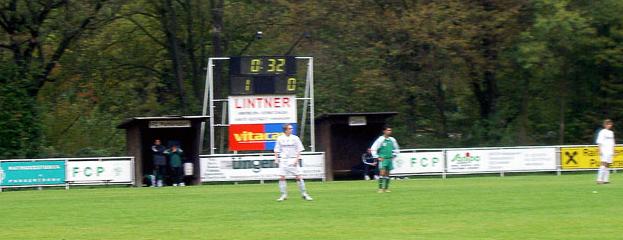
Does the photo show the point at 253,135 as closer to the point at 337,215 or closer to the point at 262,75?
the point at 262,75

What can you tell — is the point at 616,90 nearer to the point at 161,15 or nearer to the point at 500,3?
the point at 500,3

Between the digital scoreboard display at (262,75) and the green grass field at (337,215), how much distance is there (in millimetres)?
9414

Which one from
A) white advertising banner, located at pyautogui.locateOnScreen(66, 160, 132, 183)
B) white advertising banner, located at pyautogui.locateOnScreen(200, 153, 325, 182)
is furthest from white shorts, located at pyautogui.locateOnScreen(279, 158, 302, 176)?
white advertising banner, located at pyautogui.locateOnScreen(66, 160, 132, 183)

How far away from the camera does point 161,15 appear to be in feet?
164

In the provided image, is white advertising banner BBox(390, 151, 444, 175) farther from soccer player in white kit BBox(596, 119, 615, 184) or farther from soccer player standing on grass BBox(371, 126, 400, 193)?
soccer player standing on grass BBox(371, 126, 400, 193)

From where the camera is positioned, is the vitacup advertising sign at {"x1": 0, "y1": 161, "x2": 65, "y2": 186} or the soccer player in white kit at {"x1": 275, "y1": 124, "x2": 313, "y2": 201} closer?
the soccer player in white kit at {"x1": 275, "y1": 124, "x2": 313, "y2": 201}

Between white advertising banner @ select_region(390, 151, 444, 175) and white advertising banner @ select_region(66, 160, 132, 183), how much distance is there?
33.4 feet

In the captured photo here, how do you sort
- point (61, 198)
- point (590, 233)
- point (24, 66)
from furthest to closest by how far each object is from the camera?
1. point (24, 66)
2. point (61, 198)
3. point (590, 233)

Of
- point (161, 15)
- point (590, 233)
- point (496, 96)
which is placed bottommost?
point (590, 233)

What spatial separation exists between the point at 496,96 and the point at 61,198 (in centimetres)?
2977

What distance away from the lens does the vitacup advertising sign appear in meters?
35.6

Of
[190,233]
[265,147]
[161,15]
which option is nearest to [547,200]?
[190,233]

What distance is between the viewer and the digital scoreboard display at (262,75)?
37.0 m

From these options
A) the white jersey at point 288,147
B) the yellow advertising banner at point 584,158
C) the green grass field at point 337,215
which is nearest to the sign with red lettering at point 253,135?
the green grass field at point 337,215
